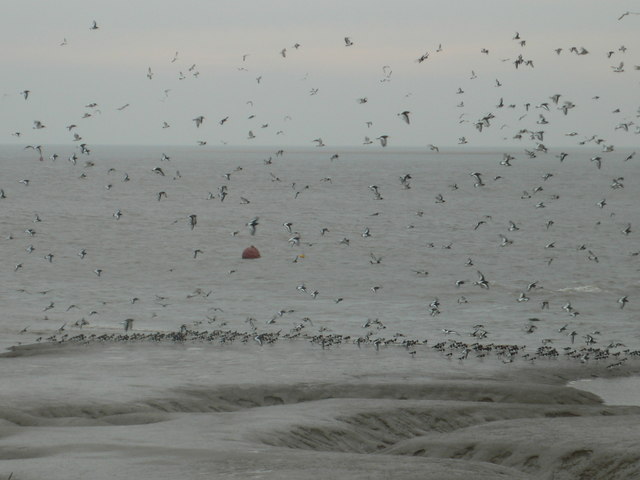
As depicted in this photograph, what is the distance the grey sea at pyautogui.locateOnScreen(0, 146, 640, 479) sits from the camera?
760 inches

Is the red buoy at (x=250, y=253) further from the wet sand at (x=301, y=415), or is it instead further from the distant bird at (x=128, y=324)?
the wet sand at (x=301, y=415)

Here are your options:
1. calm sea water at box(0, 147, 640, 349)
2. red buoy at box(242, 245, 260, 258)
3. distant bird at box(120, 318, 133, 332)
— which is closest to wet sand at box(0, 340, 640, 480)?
distant bird at box(120, 318, 133, 332)

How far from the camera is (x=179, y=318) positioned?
4556 cm

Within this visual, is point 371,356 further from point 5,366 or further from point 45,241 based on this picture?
point 45,241

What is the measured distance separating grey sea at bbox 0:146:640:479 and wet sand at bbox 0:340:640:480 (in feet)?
0.22

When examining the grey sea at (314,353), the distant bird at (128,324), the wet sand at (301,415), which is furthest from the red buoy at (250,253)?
the wet sand at (301,415)

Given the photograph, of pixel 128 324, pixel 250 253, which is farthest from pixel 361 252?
pixel 128 324

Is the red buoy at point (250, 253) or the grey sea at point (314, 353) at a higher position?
the red buoy at point (250, 253)

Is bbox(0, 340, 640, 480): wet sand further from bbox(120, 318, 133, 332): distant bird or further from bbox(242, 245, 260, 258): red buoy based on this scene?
bbox(242, 245, 260, 258): red buoy

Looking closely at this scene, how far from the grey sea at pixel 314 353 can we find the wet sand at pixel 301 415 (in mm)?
67

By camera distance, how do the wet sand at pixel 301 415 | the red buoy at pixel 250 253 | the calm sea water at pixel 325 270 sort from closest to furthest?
the wet sand at pixel 301 415, the calm sea water at pixel 325 270, the red buoy at pixel 250 253

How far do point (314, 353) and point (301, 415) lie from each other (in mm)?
12096

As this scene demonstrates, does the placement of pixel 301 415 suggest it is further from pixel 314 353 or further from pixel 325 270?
pixel 325 270

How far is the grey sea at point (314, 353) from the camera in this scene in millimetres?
19312
